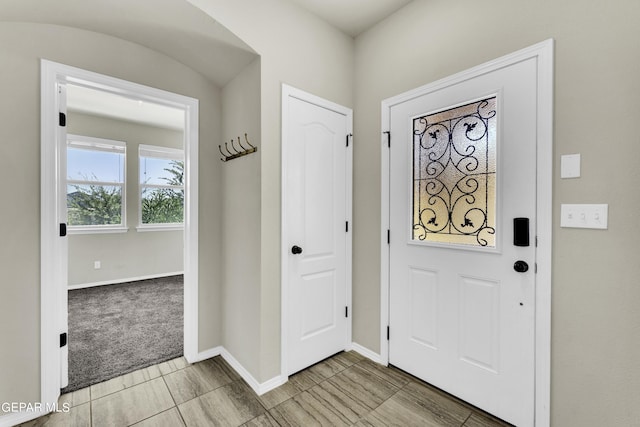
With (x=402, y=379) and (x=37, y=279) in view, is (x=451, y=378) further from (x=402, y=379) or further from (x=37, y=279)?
(x=37, y=279)

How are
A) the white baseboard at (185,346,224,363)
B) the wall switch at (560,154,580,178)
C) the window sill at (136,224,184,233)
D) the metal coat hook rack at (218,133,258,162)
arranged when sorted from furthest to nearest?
the window sill at (136,224,184,233) → the white baseboard at (185,346,224,363) → the metal coat hook rack at (218,133,258,162) → the wall switch at (560,154,580,178)

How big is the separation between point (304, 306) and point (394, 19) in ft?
7.77

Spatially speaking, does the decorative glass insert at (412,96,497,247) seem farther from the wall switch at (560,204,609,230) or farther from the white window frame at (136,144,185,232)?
the white window frame at (136,144,185,232)

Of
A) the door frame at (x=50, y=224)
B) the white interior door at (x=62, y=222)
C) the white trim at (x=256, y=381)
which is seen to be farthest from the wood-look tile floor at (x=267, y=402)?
the white interior door at (x=62, y=222)

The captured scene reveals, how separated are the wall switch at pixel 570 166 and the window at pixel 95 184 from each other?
570 centimetres

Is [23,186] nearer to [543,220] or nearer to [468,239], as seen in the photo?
[468,239]

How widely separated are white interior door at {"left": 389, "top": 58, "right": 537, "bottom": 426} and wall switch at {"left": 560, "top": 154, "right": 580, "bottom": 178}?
0.13m

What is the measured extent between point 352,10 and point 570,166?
73.5 inches

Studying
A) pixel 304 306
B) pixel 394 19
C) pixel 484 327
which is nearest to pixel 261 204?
pixel 304 306

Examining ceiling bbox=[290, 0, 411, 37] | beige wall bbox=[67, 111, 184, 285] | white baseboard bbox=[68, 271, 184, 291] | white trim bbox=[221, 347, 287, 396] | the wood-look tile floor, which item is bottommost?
the wood-look tile floor

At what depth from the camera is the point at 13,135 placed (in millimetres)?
1670

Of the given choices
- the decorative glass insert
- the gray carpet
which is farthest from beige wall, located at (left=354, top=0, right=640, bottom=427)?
the gray carpet

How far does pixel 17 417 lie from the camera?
1.66m

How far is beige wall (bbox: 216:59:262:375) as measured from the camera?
1.99 m
